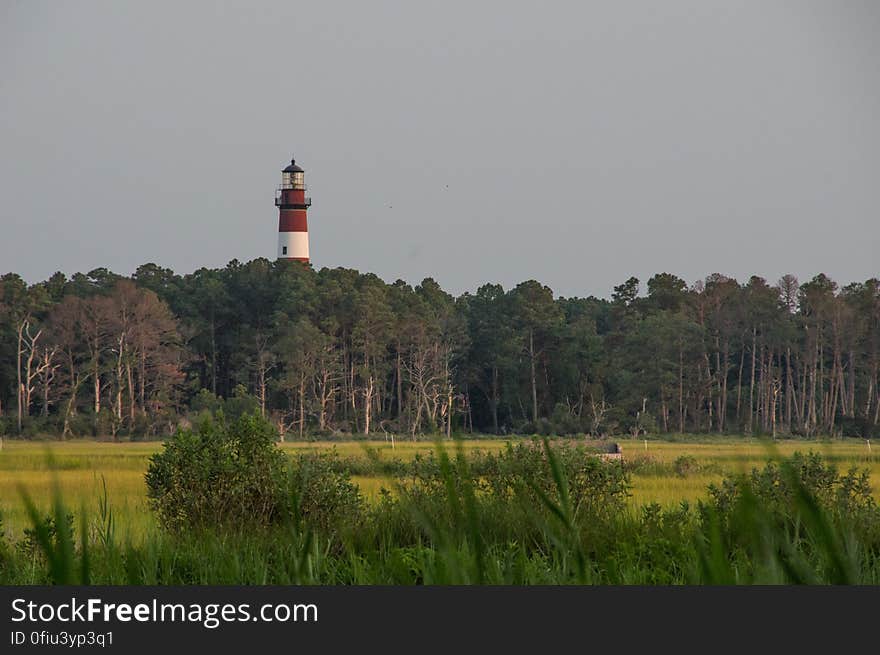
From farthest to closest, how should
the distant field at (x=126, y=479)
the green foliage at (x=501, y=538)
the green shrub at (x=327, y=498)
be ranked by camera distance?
the distant field at (x=126, y=479) → the green shrub at (x=327, y=498) → the green foliage at (x=501, y=538)

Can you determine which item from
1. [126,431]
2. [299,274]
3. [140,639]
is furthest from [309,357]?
[140,639]

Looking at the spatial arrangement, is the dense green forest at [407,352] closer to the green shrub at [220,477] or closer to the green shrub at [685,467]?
the green shrub at [685,467]

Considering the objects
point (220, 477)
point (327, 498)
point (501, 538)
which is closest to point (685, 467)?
point (327, 498)

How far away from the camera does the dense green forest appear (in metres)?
70.3

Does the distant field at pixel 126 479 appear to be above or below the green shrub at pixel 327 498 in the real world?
below

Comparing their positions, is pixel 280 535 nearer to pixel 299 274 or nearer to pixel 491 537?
pixel 491 537

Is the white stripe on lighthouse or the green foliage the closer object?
the green foliage

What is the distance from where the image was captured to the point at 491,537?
1127 cm

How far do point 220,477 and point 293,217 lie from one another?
64.6 meters

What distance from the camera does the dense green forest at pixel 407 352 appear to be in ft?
231

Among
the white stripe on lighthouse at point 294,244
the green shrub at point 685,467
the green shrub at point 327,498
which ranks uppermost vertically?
the white stripe on lighthouse at point 294,244

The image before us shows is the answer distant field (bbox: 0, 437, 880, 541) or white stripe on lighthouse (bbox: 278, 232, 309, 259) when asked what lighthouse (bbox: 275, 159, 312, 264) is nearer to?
white stripe on lighthouse (bbox: 278, 232, 309, 259)

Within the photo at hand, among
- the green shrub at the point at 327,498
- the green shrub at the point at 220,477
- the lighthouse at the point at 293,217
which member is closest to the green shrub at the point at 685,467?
the green shrub at the point at 327,498

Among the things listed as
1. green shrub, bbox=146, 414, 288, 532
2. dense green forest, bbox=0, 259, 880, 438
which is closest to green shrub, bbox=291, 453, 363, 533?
green shrub, bbox=146, 414, 288, 532
